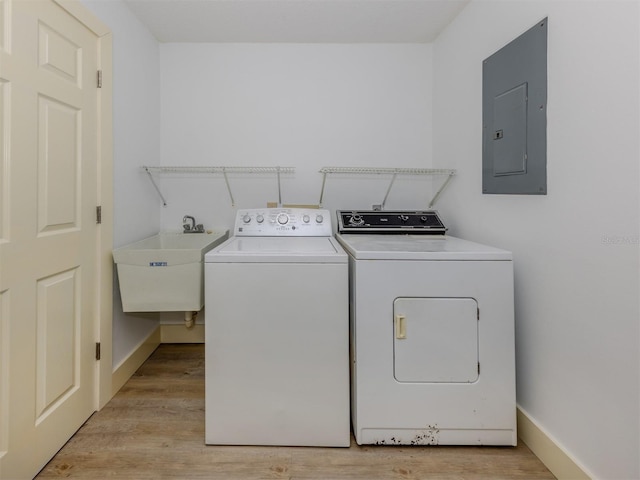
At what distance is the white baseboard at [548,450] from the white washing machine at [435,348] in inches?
3.6

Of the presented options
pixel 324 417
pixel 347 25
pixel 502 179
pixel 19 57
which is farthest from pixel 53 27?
pixel 502 179

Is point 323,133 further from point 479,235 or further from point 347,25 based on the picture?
point 479,235

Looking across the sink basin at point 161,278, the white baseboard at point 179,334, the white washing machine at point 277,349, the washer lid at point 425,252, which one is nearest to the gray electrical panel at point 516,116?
the washer lid at point 425,252

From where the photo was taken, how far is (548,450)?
1447 mm

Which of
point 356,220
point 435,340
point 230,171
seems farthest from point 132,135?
point 435,340

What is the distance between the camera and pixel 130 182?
2.21 metres

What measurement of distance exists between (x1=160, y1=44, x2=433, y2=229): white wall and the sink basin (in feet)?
2.91

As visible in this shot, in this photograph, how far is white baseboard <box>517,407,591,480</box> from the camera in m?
1.32

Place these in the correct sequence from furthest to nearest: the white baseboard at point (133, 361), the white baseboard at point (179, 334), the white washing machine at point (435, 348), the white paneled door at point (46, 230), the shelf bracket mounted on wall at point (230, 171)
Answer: the white baseboard at point (179, 334)
the shelf bracket mounted on wall at point (230, 171)
the white baseboard at point (133, 361)
the white washing machine at point (435, 348)
the white paneled door at point (46, 230)

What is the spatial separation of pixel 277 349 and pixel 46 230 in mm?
1093

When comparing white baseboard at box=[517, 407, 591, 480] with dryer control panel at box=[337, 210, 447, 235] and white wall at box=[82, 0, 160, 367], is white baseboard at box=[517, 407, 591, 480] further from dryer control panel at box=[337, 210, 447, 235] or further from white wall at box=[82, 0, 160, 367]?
white wall at box=[82, 0, 160, 367]

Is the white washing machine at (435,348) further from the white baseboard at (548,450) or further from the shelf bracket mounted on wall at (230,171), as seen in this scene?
the shelf bracket mounted on wall at (230,171)

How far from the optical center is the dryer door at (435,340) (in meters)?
1.55

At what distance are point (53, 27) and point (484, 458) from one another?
8.52 ft
